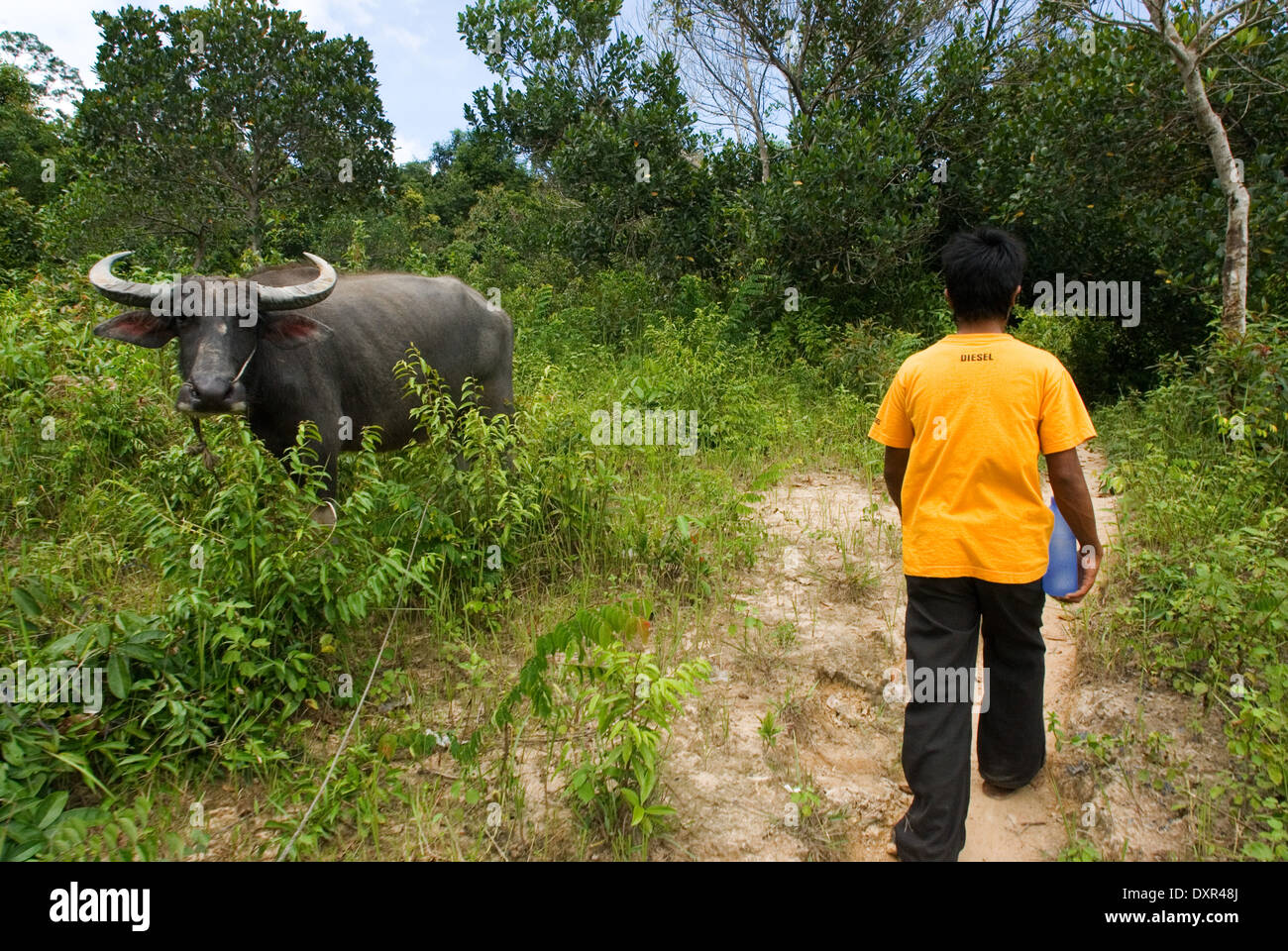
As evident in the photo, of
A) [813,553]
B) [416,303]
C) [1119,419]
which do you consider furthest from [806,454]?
[416,303]

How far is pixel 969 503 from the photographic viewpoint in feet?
7.76

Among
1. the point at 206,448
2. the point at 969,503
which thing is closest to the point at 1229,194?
the point at 969,503

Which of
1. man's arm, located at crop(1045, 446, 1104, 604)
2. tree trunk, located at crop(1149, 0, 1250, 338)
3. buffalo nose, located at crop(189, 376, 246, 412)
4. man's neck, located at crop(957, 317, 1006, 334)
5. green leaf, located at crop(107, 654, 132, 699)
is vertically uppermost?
tree trunk, located at crop(1149, 0, 1250, 338)

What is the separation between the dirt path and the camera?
2678 mm

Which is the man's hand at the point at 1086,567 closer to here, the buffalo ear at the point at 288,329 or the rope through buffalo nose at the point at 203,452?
the buffalo ear at the point at 288,329

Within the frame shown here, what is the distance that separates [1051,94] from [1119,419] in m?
3.31

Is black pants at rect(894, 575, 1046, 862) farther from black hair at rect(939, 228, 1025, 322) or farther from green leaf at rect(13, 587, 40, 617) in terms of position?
green leaf at rect(13, 587, 40, 617)

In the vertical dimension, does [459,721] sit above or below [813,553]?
below

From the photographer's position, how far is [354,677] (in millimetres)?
3426

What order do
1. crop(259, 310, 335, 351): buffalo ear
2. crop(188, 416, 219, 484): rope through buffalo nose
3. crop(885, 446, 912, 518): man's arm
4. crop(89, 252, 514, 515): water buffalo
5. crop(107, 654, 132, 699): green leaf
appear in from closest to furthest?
crop(885, 446, 912, 518): man's arm < crop(107, 654, 132, 699): green leaf < crop(89, 252, 514, 515): water buffalo < crop(188, 416, 219, 484): rope through buffalo nose < crop(259, 310, 335, 351): buffalo ear

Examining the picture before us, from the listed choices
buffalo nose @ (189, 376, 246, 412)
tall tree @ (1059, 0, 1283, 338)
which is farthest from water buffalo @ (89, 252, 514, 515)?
tall tree @ (1059, 0, 1283, 338)

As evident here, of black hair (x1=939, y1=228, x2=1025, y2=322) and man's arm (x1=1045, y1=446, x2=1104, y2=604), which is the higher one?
black hair (x1=939, y1=228, x2=1025, y2=322)

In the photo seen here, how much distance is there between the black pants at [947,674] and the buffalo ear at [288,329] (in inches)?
121

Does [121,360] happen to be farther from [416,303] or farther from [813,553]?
[813,553]
